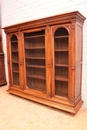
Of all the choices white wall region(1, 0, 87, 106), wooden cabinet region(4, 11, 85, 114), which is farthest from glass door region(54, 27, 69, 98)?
white wall region(1, 0, 87, 106)

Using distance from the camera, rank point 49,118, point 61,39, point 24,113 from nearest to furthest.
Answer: point 49,118 → point 24,113 → point 61,39

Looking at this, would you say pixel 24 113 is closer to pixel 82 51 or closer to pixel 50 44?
pixel 50 44

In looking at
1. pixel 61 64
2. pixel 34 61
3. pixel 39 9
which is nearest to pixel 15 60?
pixel 34 61

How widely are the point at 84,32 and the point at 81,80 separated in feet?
3.24

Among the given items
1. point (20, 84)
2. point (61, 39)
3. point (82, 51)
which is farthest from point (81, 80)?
point (20, 84)

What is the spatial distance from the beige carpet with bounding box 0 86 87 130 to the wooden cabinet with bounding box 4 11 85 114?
14 centimetres

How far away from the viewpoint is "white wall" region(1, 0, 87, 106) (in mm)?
2360

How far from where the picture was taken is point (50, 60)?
234 centimetres

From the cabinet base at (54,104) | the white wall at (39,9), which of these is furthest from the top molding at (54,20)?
the cabinet base at (54,104)

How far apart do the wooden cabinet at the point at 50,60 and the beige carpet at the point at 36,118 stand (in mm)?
136

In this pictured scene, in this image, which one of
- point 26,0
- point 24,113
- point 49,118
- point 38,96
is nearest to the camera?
point 49,118

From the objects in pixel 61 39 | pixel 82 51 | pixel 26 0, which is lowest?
pixel 82 51

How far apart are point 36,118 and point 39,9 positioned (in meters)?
2.55

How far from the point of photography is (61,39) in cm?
243
